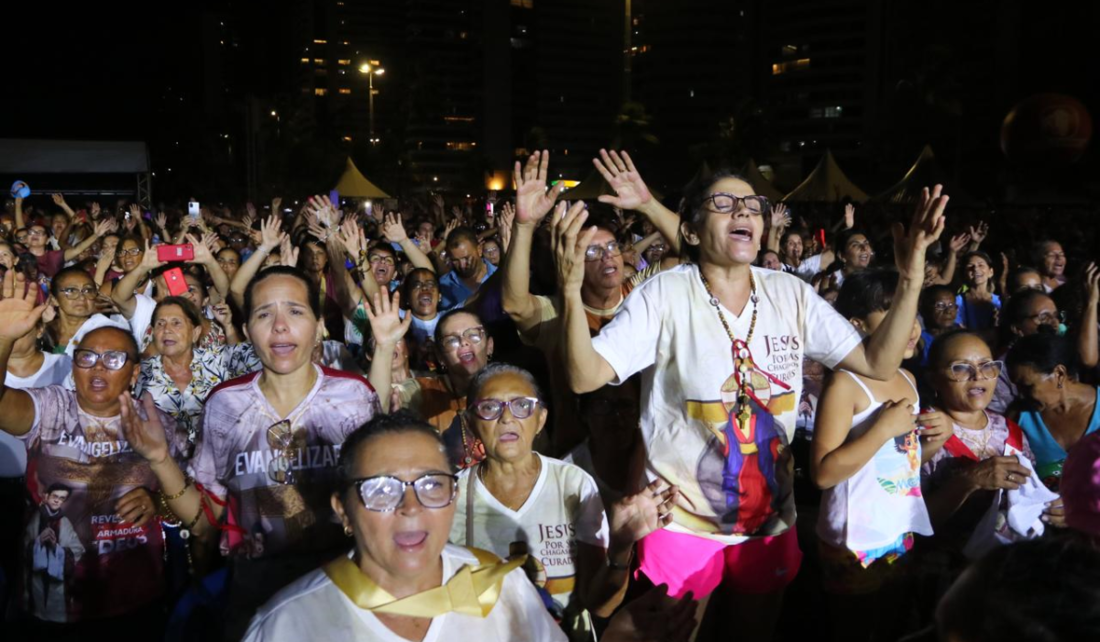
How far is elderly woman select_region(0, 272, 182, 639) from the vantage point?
10.9ft

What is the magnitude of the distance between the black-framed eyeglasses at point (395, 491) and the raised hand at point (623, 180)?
1703 mm

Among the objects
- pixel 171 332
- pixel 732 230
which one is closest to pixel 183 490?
pixel 171 332

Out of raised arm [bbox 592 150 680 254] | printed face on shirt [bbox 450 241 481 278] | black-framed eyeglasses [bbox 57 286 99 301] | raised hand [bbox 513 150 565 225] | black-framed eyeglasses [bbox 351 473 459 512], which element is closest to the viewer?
black-framed eyeglasses [bbox 351 473 459 512]

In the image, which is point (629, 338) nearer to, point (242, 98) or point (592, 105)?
point (242, 98)

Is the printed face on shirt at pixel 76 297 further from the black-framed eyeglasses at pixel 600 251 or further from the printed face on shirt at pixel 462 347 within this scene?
the black-framed eyeglasses at pixel 600 251

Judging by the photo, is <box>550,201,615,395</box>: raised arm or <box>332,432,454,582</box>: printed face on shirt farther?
<box>550,201,615,395</box>: raised arm

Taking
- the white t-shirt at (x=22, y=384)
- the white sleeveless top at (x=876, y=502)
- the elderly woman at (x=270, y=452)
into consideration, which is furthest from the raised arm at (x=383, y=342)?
the white sleeveless top at (x=876, y=502)

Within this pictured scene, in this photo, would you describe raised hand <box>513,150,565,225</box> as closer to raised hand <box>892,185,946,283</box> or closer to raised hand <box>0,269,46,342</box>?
raised hand <box>892,185,946,283</box>

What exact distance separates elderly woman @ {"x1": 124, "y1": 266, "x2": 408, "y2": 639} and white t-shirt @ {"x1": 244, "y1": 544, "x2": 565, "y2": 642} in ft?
2.43

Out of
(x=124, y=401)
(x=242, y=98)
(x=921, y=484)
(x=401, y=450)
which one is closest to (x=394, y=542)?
(x=401, y=450)

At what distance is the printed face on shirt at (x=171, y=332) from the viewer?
15.6ft

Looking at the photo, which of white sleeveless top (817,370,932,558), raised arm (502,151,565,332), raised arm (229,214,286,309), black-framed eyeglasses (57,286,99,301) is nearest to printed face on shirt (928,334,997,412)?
white sleeveless top (817,370,932,558)

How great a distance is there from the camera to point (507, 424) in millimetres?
3250

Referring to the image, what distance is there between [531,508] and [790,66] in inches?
5440
